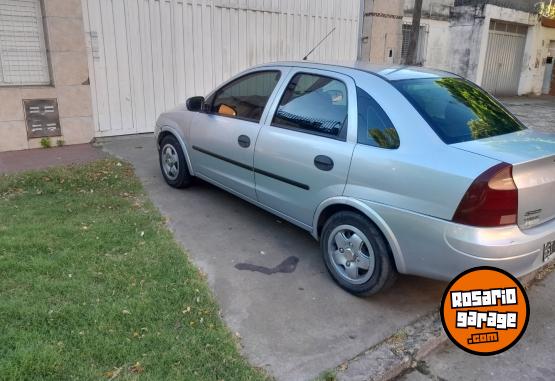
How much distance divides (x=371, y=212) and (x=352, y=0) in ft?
27.9

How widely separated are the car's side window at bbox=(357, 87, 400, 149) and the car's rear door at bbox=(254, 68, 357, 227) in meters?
0.06

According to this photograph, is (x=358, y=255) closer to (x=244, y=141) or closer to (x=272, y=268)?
(x=272, y=268)

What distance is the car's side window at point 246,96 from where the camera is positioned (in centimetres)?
418

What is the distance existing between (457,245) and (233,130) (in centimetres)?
237

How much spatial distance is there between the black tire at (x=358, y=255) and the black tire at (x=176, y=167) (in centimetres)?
234

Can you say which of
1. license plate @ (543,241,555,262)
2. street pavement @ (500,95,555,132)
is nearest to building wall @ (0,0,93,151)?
license plate @ (543,241,555,262)

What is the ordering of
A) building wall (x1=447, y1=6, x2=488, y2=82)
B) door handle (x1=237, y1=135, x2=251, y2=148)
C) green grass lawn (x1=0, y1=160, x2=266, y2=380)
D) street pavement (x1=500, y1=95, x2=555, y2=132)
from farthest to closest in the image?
building wall (x1=447, y1=6, x2=488, y2=82) < street pavement (x1=500, y1=95, x2=555, y2=132) < door handle (x1=237, y1=135, x2=251, y2=148) < green grass lawn (x1=0, y1=160, x2=266, y2=380)

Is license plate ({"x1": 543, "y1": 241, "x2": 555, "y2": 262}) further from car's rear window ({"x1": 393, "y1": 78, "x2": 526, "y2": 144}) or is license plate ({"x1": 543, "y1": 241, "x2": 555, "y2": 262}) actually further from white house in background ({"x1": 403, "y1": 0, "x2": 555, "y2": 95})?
white house in background ({"x1": 403, "y1": 0, "x2": 555, "y2": 95})

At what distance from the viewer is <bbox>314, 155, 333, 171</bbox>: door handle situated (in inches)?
133

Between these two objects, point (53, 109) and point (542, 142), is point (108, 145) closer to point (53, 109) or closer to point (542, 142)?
point (53, 109)

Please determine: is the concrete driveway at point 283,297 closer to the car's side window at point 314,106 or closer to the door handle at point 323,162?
the door handle at point 323,162

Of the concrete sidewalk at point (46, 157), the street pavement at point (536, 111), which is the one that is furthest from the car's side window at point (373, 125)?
the street pavement at point (536, 111)

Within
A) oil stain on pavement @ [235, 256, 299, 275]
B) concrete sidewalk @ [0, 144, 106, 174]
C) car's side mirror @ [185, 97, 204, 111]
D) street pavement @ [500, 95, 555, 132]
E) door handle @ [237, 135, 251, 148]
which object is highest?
car's side mirror @ [185, 97, 204, 111]

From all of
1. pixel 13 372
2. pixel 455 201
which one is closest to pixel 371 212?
pixel 455 201
